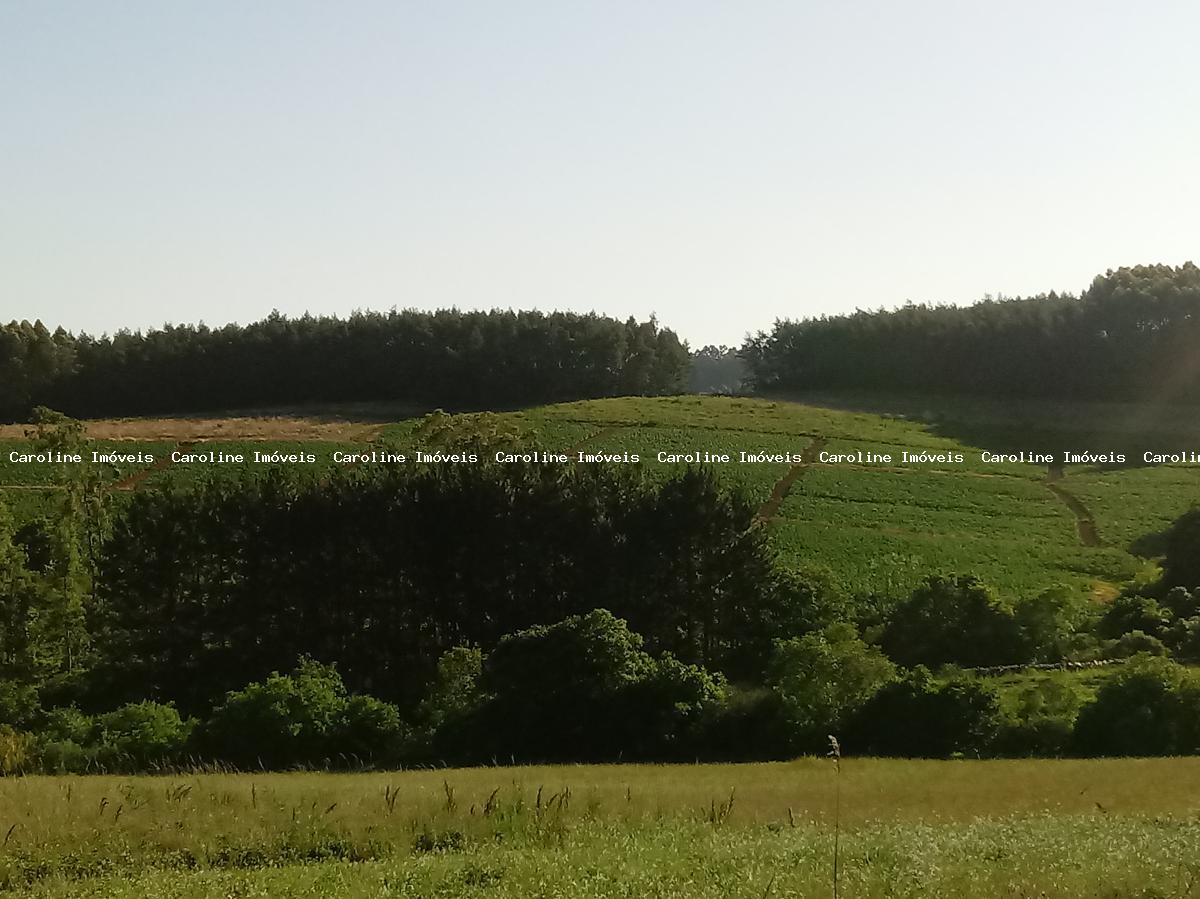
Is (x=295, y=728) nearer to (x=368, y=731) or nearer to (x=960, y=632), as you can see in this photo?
(x=368, y=731)

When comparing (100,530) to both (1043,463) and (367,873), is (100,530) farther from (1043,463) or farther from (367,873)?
(1043,463)

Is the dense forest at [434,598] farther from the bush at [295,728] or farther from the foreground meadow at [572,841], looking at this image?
the foreground meadow at [572,841]

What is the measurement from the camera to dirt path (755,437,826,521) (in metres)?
73.0

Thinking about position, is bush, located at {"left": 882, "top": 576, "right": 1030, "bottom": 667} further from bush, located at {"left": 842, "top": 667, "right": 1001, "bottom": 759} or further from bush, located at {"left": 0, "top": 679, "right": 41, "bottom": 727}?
bush, located at {"left": 0, "top": 679, "right": 41, "bottom": 727}

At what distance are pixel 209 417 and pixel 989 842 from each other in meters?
108

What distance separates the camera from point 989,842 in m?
13.4

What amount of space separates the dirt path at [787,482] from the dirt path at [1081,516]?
62.1 ft

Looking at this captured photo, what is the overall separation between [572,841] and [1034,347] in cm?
12223

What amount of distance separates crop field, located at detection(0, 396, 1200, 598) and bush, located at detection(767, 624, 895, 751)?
965 inches

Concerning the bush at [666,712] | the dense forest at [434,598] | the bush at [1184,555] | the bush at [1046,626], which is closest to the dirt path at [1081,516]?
the bush at [1184,555]

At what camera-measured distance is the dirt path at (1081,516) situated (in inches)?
2773

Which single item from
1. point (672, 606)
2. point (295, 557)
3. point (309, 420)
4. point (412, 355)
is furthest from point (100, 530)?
point (412, 355)

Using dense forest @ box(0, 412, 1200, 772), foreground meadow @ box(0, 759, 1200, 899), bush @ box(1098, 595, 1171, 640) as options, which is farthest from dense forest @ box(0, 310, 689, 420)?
foreground meadow @ box(0, 759, 1200, 899)

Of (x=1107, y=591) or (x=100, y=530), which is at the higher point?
(x=100, y=530)
